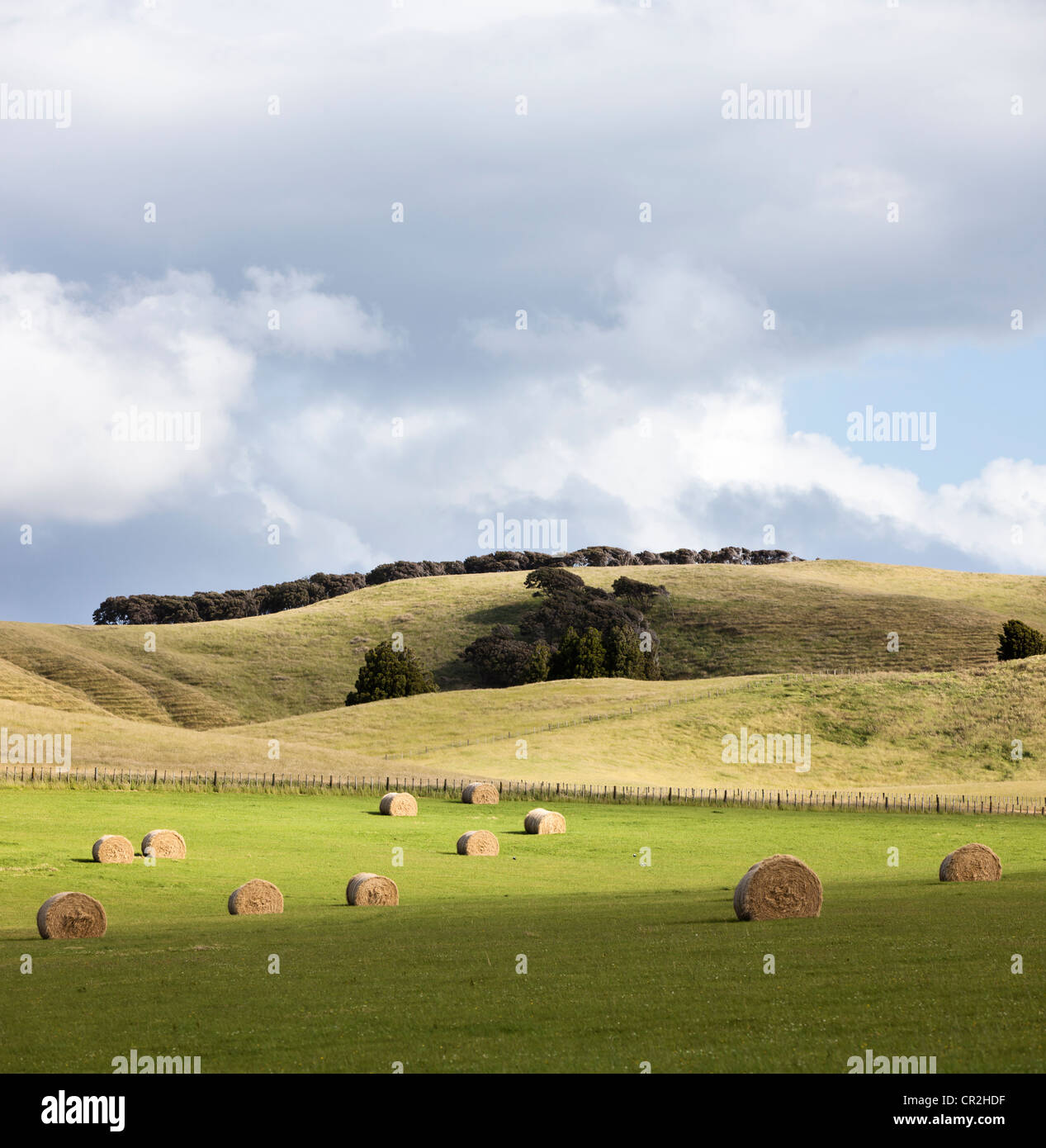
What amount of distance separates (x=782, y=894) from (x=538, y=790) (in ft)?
146

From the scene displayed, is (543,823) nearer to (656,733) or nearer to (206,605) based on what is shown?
(656,733)

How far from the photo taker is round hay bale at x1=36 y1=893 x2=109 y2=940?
894 inches

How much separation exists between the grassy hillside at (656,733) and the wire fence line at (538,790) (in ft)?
14.6

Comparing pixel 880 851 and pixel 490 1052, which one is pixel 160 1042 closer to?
pixel 490 1052

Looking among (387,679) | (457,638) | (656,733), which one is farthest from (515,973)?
(457,638)

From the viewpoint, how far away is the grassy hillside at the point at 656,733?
7425cm

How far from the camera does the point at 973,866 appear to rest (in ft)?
95.3

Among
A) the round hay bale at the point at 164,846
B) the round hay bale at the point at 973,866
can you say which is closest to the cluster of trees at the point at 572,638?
the round hay bale at the point at 164,846

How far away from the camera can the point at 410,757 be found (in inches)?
3334

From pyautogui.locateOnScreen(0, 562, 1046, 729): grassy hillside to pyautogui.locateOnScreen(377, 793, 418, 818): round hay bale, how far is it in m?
60.4

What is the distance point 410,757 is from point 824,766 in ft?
94.6

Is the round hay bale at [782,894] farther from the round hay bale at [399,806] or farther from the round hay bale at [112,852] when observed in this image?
the round hay bale at [399,806]

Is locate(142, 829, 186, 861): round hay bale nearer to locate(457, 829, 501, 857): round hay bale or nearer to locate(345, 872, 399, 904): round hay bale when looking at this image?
locate(457, 829, 501, 857): round hay bale
